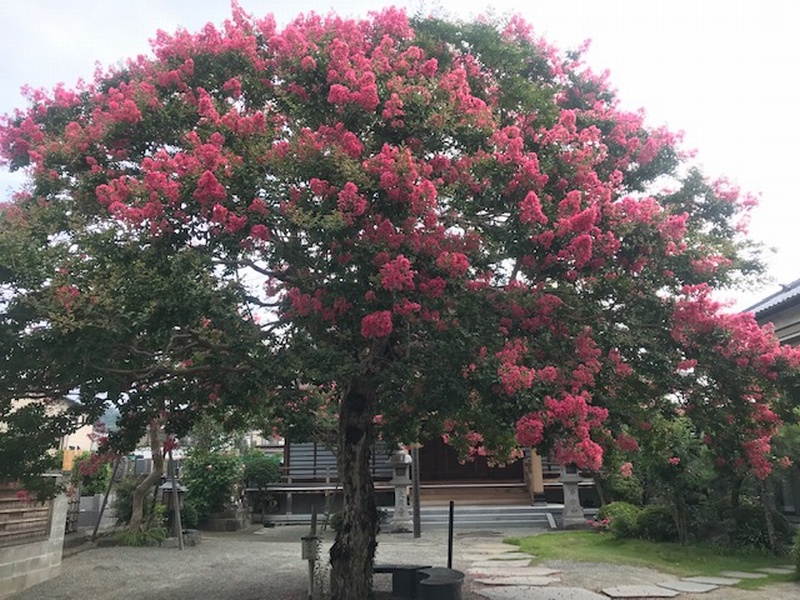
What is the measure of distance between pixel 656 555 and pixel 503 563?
11.2 ft

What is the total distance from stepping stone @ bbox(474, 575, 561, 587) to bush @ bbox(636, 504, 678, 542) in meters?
5.04

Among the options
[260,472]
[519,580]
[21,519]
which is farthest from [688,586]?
[260,472]

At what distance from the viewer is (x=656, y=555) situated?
12492 millimetres

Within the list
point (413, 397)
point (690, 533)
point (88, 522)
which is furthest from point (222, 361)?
point (88, 522)

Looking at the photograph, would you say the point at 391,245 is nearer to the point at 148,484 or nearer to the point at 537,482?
the point at 148,484

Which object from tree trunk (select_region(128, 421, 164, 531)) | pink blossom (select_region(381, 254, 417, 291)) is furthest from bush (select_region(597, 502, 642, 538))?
tree trunk (select_region(128, 421, 164, 531))

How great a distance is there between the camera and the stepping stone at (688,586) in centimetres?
916

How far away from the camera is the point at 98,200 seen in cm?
715

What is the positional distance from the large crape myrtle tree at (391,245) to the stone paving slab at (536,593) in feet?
7.19

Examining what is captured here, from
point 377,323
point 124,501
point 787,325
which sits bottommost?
point 124,501

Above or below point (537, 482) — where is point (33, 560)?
below

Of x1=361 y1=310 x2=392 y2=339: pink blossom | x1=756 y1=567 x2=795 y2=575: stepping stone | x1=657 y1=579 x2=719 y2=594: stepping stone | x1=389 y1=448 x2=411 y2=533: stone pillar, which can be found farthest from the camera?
x1=389 y1=448 x2=411 y2=533: stone pillar

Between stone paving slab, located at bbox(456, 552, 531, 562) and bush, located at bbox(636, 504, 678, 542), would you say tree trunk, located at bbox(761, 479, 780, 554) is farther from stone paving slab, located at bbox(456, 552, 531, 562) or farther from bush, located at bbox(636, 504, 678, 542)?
stone paving slab, located at bbox(456, 552, 531, 562)

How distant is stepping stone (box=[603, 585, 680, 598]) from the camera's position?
8.82 meters
